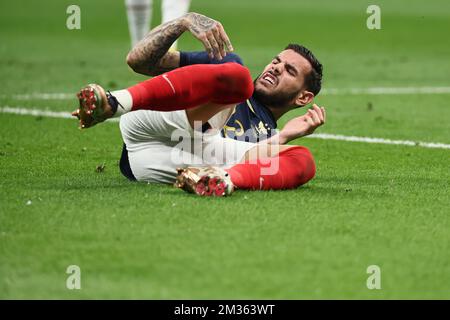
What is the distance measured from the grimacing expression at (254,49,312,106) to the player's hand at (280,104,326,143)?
1.00 feet

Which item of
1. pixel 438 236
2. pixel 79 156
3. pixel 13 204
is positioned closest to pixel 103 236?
pixel 13 204

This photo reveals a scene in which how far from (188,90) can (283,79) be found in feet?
2.99

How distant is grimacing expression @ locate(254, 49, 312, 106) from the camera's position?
6.34 metres

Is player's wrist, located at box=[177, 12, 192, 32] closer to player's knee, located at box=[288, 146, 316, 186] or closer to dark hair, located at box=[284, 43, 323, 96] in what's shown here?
dark hair, located at box=[284, 43, 323, 96]

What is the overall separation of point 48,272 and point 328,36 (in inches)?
564

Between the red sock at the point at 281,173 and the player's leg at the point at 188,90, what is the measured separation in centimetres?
41

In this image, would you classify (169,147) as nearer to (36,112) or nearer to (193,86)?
(193,86)

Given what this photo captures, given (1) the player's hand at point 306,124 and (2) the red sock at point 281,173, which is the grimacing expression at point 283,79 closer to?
(1) the player's hand at point 306,124

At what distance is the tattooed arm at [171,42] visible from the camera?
19.3 feet

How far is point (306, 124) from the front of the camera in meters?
6.02

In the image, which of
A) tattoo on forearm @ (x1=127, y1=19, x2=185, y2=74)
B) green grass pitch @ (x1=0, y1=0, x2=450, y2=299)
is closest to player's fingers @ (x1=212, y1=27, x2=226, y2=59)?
tattoo on forearm @ (x1=127, y1=19, x2=185, y2=74)

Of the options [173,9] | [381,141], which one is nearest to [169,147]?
[381,141]

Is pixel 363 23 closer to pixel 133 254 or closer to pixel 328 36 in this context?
pixel 328 36

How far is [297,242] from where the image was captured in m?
4.75
